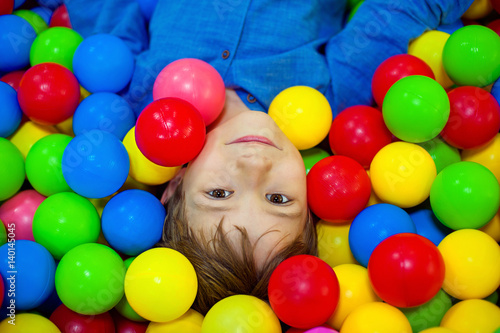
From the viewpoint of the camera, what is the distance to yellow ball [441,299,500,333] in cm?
113

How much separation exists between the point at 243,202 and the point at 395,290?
0.46m

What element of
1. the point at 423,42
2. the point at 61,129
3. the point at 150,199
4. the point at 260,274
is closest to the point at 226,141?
the point at 150,199

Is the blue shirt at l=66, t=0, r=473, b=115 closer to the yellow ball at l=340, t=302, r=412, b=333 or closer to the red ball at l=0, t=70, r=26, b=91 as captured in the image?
the red ball at l=0, t=70, r=26, b=91

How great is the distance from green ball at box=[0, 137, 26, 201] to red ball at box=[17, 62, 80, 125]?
13 cm

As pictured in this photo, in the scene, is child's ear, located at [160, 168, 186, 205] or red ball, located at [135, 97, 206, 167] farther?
child's ear, located at [160, 168, 186, 205]

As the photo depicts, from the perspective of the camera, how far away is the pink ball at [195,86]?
1439 mm

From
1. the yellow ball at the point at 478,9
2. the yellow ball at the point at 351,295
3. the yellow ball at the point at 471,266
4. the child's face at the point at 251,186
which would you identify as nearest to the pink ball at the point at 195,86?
the child's face at the point at 251,186

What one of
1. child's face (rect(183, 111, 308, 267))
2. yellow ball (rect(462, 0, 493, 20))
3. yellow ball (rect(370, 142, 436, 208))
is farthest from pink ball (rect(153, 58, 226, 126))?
yellow ball (rect(462, 0, 493, 20))

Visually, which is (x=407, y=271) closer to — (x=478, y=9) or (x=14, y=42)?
(x=478, y=9)

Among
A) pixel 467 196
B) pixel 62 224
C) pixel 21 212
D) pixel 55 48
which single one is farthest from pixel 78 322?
pixel 467 196

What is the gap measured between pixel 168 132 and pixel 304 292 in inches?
21.1

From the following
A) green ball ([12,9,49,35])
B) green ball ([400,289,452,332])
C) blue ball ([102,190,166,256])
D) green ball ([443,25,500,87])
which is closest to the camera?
green ball ([400,289,452,332])

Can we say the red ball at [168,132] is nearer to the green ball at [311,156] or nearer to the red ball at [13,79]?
the green ball at [311,156]

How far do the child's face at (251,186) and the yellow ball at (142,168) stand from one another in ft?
0.26
